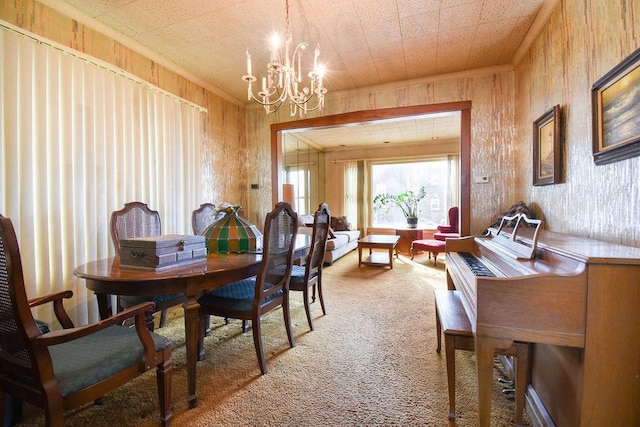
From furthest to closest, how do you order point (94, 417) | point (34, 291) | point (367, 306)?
point (367, 306), point (34, 291), point (94, 417)

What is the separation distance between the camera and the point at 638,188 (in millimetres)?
1220

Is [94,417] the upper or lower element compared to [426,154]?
lower

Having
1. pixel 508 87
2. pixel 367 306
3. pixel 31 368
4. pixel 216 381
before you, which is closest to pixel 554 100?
pixel 508 87

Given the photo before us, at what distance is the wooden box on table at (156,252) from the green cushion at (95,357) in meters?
0.34

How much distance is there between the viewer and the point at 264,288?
1.76m

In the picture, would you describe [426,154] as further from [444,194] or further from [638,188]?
[638,188]

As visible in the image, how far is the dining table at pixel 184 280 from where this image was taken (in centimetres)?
130

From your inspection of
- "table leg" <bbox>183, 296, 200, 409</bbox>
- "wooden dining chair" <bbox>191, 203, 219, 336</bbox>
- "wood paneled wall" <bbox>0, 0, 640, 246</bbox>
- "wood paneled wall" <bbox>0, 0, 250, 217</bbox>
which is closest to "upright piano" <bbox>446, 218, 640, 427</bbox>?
"wood paneled wall" <bbox>0, 0, 640, 246</bbox>

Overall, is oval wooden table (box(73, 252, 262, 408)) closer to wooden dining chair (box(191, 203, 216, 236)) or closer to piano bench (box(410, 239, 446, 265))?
wooden dining chair (box(191, 203, 216, 236))

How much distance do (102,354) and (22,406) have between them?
31.8 inches

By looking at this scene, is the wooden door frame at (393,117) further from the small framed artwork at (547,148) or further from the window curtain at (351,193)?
the window curtain at (351,193)

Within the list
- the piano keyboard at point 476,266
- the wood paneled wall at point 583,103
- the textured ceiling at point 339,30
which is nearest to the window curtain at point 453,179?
the textured ceiling at point 339,30

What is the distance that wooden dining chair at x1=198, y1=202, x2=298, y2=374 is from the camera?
166cm

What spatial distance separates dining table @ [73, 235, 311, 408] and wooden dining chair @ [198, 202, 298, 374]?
0.35ft
